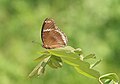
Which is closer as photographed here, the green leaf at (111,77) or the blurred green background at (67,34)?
the green leaf at (111,77)

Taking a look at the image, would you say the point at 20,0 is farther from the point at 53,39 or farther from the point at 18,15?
the point at 53,39

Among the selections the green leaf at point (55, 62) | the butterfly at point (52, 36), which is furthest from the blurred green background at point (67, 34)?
the green leaf at point (55, 62)

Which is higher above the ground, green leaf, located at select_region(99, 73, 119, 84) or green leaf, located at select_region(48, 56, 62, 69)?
green leaf, located at select_region(48, 56, 62, 69)

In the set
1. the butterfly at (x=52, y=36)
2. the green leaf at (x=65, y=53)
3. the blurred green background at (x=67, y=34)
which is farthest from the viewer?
the blurred green background at (x=67, y=34)

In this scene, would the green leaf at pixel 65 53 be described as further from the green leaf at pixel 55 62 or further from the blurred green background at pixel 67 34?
the blurred green background at pixel 67 34

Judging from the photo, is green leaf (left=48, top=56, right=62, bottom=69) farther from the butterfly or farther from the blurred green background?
the blurred green background

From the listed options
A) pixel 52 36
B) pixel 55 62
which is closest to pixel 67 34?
pixel 52 36

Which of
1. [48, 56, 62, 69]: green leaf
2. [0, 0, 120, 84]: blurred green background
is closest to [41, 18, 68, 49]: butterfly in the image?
[48, 56, 62, 69]: green leaf

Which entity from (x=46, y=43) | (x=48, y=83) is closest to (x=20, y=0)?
(x=48, y=83)
